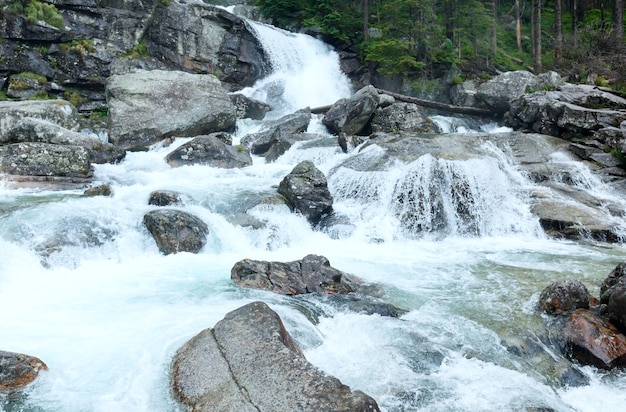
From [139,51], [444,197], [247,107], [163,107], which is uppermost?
[139,51]

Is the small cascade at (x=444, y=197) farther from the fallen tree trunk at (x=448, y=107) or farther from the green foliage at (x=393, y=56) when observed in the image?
the green foliage at (x=393, y=56)

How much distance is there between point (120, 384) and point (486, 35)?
105ft

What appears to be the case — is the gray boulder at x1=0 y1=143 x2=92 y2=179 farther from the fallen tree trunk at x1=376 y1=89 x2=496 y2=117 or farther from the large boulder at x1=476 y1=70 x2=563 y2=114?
the large boulder at x1=476 y1=70 x2=563 y2=114

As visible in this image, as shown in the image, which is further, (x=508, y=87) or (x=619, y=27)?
(x=619, y=27)

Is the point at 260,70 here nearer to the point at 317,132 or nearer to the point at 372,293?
the point at 317,132

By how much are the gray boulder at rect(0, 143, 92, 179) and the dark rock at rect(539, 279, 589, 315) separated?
12.6 m

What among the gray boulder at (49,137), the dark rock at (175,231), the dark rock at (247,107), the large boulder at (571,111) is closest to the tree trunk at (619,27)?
the large boulder at (571,111)

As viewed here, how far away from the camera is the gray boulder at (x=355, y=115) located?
19.9 meters

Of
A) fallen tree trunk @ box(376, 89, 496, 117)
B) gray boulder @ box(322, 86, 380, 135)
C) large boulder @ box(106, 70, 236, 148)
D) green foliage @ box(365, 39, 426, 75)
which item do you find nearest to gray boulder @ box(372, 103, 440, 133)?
gray boulder @ box(322, 86, 380, 135)

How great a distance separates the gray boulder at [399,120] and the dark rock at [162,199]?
10.4 meters

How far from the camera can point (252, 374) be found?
4605 millimetres

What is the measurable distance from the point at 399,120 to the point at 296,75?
1059 cm

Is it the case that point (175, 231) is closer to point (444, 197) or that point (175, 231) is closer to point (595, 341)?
point (444, 197)

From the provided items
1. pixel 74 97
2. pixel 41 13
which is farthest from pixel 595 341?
pixel 41 13
